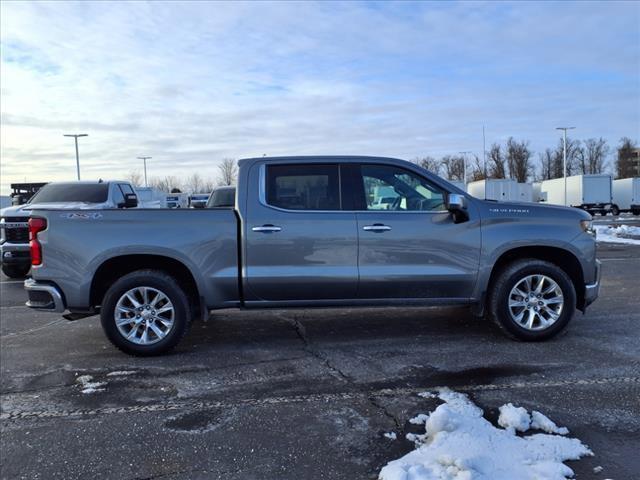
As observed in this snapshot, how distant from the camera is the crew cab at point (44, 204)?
11070 millimetres

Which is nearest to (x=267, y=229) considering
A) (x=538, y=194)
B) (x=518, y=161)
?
(x=538, y=194)

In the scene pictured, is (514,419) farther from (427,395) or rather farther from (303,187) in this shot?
(303,187)

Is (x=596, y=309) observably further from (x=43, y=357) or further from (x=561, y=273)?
(x=43, y=357)

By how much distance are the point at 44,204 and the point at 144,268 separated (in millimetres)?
7016

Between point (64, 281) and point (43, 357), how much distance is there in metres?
0.90

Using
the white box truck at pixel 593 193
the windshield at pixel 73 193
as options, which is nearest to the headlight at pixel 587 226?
the windshield at pixel 73 193

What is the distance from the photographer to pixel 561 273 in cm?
570

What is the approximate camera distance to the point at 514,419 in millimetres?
3703

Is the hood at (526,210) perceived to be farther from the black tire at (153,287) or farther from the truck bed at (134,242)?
the black tire at (153,287)

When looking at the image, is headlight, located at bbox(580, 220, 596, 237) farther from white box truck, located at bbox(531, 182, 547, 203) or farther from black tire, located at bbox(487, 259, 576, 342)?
white box truck, located at bbox(531, 182, 547, 203)

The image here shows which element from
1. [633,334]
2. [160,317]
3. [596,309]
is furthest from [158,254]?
[596,309]

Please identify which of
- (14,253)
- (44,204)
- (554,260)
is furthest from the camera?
(44,204)

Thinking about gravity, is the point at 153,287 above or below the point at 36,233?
below

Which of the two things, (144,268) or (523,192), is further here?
(523,192)
